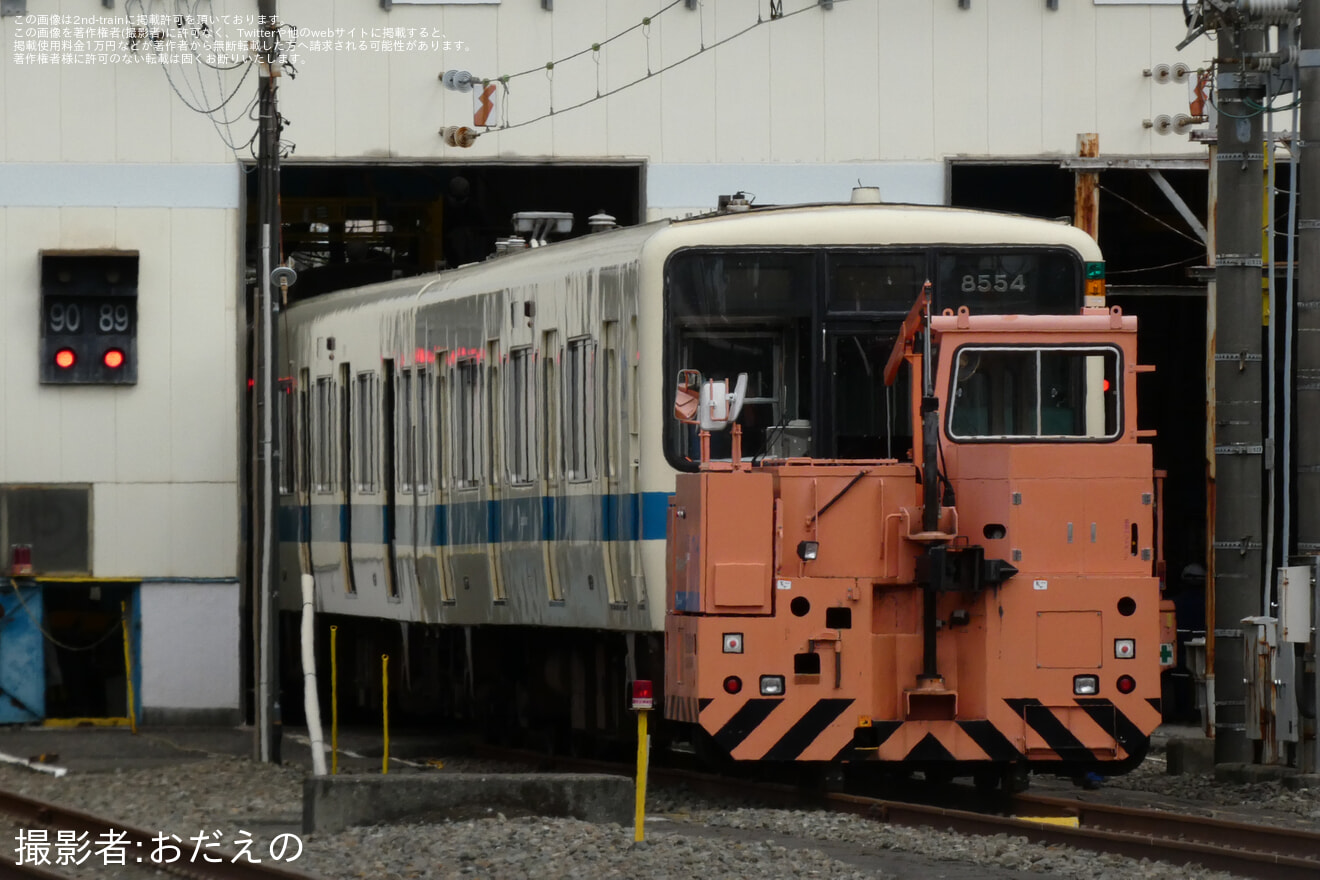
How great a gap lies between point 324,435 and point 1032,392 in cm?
1014

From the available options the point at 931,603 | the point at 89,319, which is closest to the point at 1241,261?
the point at 931,603

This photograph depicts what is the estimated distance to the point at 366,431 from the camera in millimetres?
21609

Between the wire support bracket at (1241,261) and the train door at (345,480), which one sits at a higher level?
the wire support bracket at (1241,261)

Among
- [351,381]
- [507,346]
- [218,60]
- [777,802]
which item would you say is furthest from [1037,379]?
[218,60]

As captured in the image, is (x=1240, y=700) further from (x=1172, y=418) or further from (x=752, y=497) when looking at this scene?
(x=1172, y=418)

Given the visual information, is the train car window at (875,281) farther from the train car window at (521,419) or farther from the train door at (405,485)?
the train door at (405,485)

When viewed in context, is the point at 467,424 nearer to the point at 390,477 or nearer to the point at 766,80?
the point at 390,477

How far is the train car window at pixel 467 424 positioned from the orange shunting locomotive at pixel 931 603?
4.92m

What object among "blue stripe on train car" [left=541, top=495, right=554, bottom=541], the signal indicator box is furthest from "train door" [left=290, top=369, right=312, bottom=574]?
"blue stripe on train car" [left=541, top=495, right=554, bottom=541]

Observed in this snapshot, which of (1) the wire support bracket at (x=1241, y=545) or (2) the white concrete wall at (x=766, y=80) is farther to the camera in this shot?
(2) the white concrete wall at (x=766, y=80)

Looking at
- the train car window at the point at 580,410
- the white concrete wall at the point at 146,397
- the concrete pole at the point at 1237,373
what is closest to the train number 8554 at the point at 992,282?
the concrete pole at the point at 1237,373

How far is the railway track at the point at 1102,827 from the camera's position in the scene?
1103 centimetres

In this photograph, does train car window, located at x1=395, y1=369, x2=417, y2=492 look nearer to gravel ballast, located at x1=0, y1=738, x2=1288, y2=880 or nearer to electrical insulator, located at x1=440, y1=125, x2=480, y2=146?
electrical insulator, located at x1=440, y1=125, x2=480, y2=146

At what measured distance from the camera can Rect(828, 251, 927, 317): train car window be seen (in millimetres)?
15077
